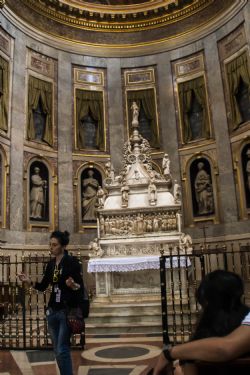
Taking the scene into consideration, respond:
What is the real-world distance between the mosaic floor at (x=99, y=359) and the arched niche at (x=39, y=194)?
30.5 feet

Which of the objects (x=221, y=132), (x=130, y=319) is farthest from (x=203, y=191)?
(x=130, y=319)

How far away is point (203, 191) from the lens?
16906 mm

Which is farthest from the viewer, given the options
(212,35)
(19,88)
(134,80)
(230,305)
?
(134,80)

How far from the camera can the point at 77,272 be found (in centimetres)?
401

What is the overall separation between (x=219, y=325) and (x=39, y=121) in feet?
53.8

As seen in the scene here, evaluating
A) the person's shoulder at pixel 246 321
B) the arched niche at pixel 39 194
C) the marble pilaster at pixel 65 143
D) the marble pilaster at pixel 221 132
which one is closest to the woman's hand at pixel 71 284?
the person's shoulder at pixel 246 321

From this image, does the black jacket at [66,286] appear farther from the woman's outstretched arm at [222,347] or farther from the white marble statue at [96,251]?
the white marble statue at [96,251]

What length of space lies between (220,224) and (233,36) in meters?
7.74

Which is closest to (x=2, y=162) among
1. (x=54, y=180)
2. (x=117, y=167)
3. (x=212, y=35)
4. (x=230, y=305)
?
(x=54, y=180)

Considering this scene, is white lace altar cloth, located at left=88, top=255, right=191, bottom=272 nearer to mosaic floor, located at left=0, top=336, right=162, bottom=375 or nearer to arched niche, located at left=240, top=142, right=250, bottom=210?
mosaic floor, located at left=0, top=336, right=162, bottom=375

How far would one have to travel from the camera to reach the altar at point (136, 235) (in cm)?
944

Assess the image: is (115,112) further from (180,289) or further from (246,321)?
(246,321)

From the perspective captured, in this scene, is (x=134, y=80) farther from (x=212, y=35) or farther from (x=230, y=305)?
(x=230, y=305)

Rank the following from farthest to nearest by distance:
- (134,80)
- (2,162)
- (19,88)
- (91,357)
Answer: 1. (134,80)
2. (19,88)
3. (2,162)
4. (91,357)
